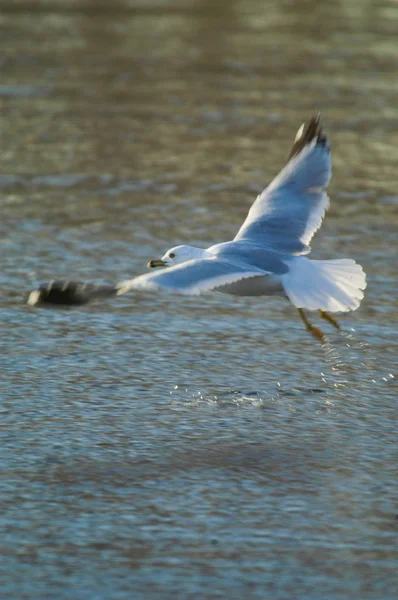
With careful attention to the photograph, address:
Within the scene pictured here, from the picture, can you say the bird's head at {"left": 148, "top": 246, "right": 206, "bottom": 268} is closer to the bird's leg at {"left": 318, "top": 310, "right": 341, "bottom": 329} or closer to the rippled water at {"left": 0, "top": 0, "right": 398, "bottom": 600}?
the rippled water at {"left": 0, "top": 0, "right": 398, "bottom": 600}

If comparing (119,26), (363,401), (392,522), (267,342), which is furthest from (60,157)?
(119,26)

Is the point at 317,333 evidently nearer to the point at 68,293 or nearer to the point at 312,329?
the point at 312,329

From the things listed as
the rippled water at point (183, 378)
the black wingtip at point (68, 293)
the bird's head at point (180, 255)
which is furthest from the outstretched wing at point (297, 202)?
the black wingtip at point (68, 293)

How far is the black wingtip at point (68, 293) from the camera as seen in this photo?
490cm

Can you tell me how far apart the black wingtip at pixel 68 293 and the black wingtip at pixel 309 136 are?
193 centimetres

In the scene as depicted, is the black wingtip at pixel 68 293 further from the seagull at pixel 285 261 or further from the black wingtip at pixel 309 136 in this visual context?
the black wingtip at pixel 309 136

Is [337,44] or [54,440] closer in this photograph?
[54,440]

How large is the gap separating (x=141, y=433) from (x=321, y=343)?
146cm

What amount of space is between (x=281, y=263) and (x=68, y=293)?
3.59ft

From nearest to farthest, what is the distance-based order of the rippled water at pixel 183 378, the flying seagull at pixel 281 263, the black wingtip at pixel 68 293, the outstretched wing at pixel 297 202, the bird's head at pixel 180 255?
the rippled water at pixel 183 378
the black wingtip at pixel 68 293
the flying seagull at pixel 281 263
the bird's head at pixel 180 255
the outstretched wing at pixel 297 202

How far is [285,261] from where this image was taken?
5629 mm

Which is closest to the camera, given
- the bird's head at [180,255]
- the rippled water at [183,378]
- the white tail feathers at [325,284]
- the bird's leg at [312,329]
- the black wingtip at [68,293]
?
the rippled water at [183,378]

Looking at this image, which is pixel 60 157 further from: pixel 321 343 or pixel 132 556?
pixel 132 556

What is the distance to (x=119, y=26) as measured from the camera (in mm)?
17641
